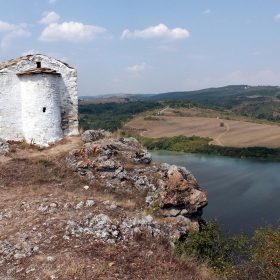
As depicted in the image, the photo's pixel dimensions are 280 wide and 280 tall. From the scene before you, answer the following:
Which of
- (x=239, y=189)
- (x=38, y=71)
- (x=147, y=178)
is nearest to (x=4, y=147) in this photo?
(x=38, y=71)

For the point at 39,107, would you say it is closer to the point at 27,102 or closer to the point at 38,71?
the point at 27,102

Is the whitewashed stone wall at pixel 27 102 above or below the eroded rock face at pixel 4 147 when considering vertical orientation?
above

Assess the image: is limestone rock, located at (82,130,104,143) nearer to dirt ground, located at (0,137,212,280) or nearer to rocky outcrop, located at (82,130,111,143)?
rocky outcrop, located at (82,130,111,143)

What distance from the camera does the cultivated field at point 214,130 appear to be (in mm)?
44438

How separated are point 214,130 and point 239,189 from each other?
27.7 m

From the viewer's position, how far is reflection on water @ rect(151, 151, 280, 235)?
19125 mm

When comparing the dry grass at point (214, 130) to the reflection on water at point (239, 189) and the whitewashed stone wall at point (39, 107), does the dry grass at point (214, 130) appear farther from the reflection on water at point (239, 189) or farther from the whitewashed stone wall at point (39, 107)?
the whitewashed stone wall at point (39, 107)

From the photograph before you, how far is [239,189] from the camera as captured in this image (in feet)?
83.6

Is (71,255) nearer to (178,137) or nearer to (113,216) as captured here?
(113,216)

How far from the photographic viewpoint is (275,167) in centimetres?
3450

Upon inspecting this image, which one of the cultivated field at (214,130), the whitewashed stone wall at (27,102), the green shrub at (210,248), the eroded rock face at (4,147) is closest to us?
the green shrub at (210,248)

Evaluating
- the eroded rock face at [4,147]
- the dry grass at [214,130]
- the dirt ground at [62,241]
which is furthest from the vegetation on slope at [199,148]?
the dirt ground at [62,241]

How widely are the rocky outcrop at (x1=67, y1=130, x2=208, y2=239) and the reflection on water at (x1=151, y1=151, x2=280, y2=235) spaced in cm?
577

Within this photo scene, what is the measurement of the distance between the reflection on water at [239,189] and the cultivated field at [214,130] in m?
6.84
